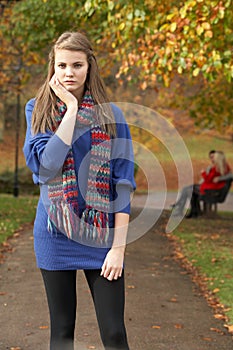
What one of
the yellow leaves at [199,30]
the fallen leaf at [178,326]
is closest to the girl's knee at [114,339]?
the fallen leaf at [178,326]

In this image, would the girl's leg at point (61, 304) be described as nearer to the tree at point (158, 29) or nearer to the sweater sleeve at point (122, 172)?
the sweater sleeve at point (122, 172)

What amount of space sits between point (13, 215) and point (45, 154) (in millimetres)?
13021

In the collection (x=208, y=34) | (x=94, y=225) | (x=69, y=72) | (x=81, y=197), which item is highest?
(x=208, y=34)

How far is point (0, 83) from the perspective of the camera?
16.0 meters

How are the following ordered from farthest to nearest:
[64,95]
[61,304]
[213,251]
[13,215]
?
[13,215], [213,251], [61,304], [64,95]

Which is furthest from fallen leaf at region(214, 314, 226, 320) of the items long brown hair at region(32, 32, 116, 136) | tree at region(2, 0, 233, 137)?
long brown hair at region(32, 32, 116, 136)

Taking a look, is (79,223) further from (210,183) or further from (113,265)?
(210,183)

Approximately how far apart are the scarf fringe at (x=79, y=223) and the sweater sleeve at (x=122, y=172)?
10cm

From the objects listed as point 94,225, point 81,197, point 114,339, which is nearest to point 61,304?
point 114,339

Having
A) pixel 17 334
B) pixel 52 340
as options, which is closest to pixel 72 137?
pixel 52 340

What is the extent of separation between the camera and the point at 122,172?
3428 millimetres

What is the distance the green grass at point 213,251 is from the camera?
26.8ft

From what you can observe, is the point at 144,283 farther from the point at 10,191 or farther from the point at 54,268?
the point at 10,191

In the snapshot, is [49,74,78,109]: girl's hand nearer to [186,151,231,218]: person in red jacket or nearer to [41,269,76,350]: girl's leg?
[41,269,76,350]: girl's leg
